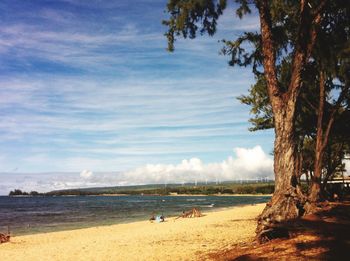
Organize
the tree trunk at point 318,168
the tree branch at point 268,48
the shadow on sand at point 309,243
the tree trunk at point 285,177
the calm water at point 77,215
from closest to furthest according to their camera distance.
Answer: the shadow on sand at point 309,243 → the tree trunk at point 285,177 → the tree branch at point 268,48 → the tree trunk at point 318,168 → the calm water at point 77,215

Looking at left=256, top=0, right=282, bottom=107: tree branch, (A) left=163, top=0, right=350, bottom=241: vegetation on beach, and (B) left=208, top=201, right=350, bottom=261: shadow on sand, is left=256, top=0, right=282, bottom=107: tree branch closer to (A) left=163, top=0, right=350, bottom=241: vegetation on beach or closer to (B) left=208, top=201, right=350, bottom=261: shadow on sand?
(A) left=163, top=0, right=350, bottom=241: vegetation on beach

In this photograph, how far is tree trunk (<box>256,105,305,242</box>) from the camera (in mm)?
12586

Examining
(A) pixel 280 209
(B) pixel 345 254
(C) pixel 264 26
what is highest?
(C) pixel 264 26

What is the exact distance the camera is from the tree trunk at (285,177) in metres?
12.6

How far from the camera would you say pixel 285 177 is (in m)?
12.7

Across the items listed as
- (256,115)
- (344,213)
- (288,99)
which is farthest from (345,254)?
(256,115)

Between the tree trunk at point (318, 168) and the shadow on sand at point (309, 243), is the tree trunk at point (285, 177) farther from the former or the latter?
the tree trunk at point (318, 168)

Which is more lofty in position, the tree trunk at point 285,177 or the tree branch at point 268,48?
the tree branch at point 268,48

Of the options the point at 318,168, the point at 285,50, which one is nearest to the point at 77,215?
the point at 318,168

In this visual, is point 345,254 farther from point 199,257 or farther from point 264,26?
point 264,26

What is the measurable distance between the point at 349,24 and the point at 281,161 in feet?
25.4

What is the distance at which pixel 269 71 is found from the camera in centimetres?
1347

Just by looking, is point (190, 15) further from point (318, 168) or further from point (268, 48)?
point (318, 168)

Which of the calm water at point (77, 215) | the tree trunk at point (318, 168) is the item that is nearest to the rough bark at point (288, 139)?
the tree trunk at point (318, 168)
